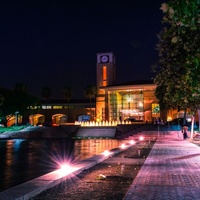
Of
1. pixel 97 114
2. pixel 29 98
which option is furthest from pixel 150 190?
pixel 97 114

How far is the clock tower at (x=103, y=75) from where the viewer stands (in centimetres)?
9319

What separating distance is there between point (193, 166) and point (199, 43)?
752 cm

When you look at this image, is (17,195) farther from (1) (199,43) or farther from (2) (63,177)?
(1) (199,43)

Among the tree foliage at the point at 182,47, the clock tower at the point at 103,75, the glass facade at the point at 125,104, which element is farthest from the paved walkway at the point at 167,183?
the clock tower at the point at 103,75

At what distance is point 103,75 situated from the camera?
94.6 m

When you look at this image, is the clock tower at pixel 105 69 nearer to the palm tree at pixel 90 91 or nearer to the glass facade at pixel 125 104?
the glass facade at pixel 125 104

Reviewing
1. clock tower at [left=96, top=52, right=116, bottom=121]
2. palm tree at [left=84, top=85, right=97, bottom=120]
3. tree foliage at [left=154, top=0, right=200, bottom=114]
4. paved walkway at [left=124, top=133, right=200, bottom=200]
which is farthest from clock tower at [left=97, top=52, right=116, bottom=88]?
paved walkway at [left=124, top=133, right=200, bottom=200]

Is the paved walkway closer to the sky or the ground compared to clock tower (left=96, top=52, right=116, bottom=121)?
closer to the ground

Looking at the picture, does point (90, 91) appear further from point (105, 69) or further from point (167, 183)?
point (167, 183)

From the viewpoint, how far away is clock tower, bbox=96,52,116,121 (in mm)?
93188

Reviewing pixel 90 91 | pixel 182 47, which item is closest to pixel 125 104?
pixel 90 91

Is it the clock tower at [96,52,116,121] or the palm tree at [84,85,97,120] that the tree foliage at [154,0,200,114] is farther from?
the palm tree at [84,85,97,120]

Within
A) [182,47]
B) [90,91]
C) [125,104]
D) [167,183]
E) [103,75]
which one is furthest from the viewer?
[90,91]

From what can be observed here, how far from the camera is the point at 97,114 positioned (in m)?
93.9
